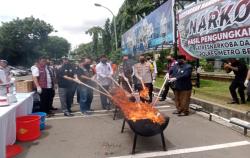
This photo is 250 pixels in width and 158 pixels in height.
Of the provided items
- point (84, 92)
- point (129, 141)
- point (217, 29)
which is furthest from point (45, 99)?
point (217, 29)

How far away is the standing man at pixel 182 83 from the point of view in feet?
28.7

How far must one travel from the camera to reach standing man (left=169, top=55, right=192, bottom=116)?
873 centimetres

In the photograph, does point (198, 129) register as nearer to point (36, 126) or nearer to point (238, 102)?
point (238, 102)

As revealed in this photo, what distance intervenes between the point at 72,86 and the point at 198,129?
13.7 ft

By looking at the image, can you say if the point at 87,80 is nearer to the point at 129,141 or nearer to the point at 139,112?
the point at 129,141

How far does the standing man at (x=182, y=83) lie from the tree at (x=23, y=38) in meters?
45.6

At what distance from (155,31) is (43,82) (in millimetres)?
9050

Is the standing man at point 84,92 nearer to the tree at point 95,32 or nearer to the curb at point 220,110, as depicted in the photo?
the curb at point 220,110

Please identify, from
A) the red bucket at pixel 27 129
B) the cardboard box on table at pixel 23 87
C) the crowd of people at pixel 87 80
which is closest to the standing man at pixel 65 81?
the crowd of people at pixel 87 80

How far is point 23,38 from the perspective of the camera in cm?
5234

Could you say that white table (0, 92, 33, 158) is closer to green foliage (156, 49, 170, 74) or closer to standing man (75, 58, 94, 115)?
standing man (75, 58, 94, 115)

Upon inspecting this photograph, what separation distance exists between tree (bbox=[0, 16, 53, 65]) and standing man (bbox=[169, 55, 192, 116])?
149ft

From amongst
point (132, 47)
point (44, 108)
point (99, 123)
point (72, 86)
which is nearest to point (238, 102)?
point (99, 123)

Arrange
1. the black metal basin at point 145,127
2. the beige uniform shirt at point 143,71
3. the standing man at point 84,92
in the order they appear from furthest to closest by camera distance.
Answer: the beige uniform shirt at point 143,71 → the standing man at point 84,92 → the black metal basin at point 145,127
